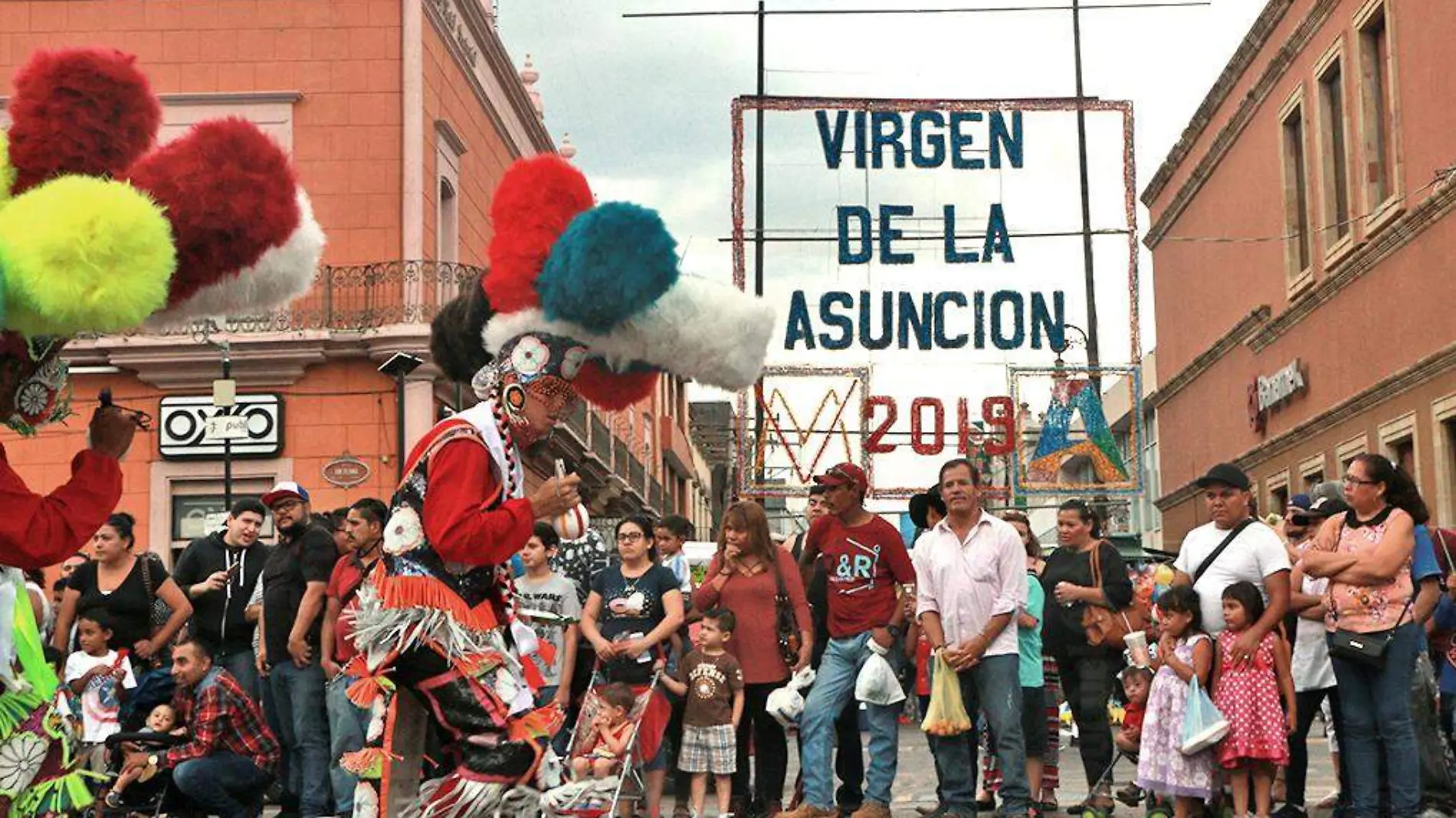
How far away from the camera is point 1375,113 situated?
23.5m


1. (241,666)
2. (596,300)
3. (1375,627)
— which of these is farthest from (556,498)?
(241,666)

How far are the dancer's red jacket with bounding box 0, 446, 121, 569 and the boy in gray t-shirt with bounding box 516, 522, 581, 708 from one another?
6.55 meters

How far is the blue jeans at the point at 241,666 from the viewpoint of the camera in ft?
41.2

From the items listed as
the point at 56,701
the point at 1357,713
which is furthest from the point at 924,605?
the point at 56,701

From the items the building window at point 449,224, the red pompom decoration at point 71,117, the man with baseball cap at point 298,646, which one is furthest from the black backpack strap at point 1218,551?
the building window at point 449,224

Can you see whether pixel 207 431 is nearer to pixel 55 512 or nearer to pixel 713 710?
pixel 713 710

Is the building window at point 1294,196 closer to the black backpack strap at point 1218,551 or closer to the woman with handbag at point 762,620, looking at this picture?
the woman with handbag at point 762,620

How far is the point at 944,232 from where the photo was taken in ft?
75.4

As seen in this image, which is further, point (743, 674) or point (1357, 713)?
point (743, 674)

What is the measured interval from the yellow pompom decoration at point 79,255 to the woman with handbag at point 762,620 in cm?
641

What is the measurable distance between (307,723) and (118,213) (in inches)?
283

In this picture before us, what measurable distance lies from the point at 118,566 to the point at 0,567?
6.89m

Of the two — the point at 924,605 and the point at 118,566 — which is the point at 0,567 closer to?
the point at 924,605

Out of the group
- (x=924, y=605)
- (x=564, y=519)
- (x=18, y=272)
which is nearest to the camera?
(x=18, y=272)
